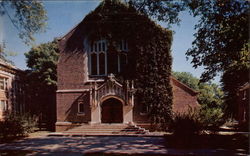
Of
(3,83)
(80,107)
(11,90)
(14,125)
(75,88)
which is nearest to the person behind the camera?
(14,125)

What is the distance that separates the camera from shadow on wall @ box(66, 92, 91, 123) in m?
20.8

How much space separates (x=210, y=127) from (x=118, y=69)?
11.1m

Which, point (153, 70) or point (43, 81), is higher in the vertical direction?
point (153, 70)

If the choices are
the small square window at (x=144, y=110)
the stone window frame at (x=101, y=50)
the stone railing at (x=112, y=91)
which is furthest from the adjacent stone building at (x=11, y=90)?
the small square window at (x=144, y=110)

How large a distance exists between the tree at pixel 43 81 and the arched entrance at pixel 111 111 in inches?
466

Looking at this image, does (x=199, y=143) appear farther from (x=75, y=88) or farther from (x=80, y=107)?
(x=75, y=88)

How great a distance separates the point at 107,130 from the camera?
1844 cm

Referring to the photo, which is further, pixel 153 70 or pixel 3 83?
pixel 3 83

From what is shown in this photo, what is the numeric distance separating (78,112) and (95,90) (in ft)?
10.5

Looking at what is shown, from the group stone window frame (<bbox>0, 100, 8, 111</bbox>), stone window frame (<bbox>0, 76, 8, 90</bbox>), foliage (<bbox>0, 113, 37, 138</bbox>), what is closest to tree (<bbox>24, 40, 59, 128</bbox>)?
stone window frame (<bbox>0, 100, 8, 111</bbox>)

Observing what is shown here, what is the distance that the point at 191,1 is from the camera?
1038cm

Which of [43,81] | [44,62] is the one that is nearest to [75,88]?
[43,81]

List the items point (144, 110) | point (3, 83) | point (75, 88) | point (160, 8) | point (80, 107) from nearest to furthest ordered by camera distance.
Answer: point (160, 8), point (144, 110), point (80, 107), point (75, 88), point (3, 83)

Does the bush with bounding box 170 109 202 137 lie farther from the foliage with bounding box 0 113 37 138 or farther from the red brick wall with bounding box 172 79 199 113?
the foliage with bounding box 0 113 37 138
